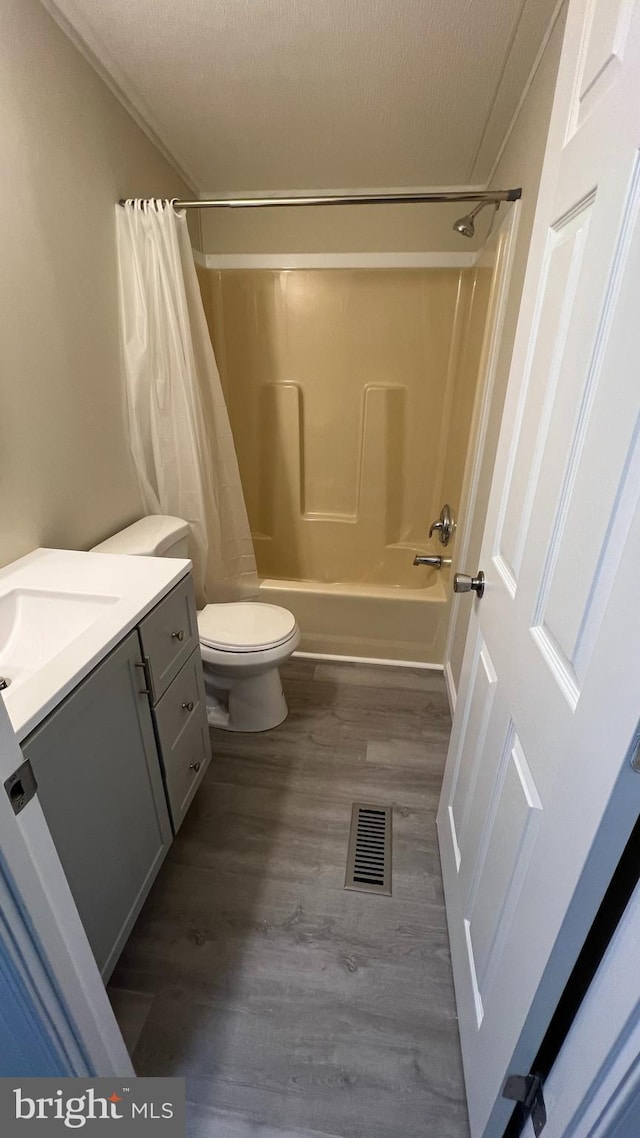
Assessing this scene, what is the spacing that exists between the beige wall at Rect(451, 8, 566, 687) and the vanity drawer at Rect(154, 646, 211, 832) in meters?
1.09

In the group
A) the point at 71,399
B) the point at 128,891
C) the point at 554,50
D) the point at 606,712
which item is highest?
the point at 554,50

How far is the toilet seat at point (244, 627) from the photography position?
1.70m

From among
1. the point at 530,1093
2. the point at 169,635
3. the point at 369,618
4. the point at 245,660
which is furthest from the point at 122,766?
the point at 369,618

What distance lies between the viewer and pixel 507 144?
167 centimetres

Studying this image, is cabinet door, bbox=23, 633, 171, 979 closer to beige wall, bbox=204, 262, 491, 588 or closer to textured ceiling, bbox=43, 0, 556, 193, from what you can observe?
textured ceiling, bbox=43, 0, 556, 193

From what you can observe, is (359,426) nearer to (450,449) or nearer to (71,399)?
(450,449)

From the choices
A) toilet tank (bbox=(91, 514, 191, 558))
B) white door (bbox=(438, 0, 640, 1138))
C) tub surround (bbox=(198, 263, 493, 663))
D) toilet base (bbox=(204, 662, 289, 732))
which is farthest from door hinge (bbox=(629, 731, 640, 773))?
tub surround (bbox=(198, 263, 493, 663))

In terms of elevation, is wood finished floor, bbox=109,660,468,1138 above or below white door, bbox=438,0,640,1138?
below

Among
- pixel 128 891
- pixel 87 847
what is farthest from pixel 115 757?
pixel 128 891

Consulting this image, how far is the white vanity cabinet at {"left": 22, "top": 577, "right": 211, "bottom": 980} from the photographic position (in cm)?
84

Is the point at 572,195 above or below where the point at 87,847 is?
above

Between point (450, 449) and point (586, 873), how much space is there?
216 cm

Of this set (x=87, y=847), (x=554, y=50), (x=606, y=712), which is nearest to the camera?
(x=606, y=712)

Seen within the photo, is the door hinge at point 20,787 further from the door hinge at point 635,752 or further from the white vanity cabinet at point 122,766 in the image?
the door hinge at point 635,752
